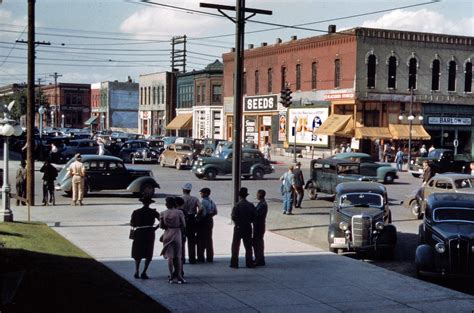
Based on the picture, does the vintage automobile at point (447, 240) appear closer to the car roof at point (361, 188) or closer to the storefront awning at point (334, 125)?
the car roof at point (361, 188)

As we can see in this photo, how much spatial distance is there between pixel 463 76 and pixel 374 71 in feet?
28.1

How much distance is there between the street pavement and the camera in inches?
443

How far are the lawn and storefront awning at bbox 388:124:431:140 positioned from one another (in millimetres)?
40051

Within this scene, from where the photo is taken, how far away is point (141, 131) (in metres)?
97.5

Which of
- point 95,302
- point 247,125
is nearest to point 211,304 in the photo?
point 95,302

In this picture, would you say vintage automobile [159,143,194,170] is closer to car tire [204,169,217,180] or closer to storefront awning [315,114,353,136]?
car tire [204,169,217,180]

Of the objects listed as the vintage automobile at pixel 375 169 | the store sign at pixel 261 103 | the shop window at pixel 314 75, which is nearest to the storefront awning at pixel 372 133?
the shop window at pixel 314 75

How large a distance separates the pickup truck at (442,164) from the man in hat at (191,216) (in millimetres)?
23907

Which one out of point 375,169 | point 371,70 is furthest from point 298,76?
point 375,169

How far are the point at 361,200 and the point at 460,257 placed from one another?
4229 millimetres

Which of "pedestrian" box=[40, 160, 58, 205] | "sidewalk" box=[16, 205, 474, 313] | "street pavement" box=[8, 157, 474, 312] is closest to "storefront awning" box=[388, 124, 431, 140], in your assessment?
"pedestrian" box=[40, 160, 58, 205]

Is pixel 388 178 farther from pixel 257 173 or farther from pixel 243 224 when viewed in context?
pixel 243 224

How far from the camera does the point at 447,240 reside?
45.1 feet

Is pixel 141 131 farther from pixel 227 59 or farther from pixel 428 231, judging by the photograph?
pixel 428 231
